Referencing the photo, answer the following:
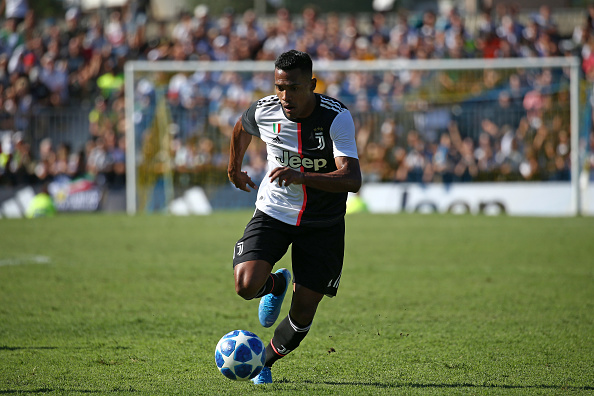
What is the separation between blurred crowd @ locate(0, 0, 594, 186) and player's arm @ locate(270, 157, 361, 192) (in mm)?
12276

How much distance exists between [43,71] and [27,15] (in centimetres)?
246

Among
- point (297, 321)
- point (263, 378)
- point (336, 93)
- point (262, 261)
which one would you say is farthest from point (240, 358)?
point (336, 93)

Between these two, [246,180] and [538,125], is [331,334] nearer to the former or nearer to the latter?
[246,180]

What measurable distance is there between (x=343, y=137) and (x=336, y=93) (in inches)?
527

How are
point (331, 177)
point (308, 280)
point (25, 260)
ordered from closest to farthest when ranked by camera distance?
1. point (331, 177)
2. point (308, 280)
3. point (25, 260)

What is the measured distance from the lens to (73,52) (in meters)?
20.9

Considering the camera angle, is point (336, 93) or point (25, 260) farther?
point (336, 93)

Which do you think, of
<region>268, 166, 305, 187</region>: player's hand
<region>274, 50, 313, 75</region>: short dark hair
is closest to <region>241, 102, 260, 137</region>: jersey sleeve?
<region>274, 50, 313, 75</region>: short dark hair

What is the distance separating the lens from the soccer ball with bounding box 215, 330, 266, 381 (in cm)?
490

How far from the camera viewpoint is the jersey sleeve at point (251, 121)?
18.0 feet

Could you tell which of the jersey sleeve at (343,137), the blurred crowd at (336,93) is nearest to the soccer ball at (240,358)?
the jersey sleeve at (343,137)

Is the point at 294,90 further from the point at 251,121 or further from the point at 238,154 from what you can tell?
the point at 238,154

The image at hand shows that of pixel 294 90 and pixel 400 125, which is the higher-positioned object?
pixel 294 90

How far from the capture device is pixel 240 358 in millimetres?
4898
